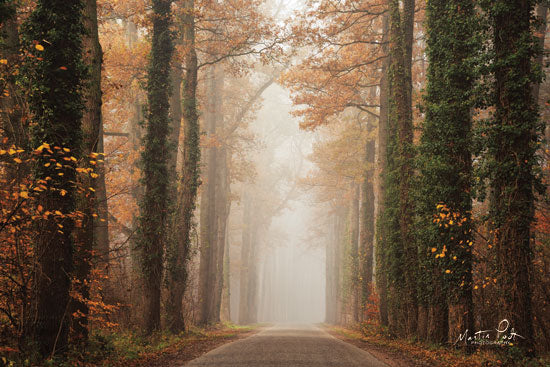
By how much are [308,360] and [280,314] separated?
66705 mm

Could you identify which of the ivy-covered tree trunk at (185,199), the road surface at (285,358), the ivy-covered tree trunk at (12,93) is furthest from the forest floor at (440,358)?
the ivy-covered tree trunk at (12,93)

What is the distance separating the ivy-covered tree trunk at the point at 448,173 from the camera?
1030 centimetres

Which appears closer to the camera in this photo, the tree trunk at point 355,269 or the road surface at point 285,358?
the road surface at point 285,358

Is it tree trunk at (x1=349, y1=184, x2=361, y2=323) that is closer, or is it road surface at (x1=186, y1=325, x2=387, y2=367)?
road surface at (x1=186, y1=325, x2=387, y2=367)

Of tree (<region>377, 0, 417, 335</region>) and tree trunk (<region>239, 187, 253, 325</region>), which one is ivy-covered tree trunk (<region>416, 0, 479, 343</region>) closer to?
tree (<region>377, 0, 417, 335</region>)

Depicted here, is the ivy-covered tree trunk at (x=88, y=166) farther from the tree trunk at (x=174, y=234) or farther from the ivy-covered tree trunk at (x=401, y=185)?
the ivy-covered tree trunk at (x=401, y=185)

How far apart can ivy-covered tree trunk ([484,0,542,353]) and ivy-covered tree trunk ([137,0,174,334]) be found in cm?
847

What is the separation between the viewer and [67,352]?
7.46 m

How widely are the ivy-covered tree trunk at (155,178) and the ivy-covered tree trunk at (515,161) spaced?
8.47 metres

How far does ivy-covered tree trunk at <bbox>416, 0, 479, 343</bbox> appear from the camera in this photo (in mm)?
10297

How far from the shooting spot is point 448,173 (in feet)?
35.1

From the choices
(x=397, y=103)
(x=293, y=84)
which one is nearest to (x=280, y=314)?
(x=293, y=84)

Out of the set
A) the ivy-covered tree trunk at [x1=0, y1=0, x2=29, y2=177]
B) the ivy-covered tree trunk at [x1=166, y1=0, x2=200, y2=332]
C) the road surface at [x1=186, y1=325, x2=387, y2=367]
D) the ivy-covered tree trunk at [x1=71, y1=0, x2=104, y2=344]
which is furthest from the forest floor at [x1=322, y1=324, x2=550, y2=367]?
the ivy-covered tree trunk at [x1=0, y1=0, x2=29, y2=177]

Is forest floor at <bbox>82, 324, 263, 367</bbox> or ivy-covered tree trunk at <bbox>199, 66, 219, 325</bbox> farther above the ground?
ivy-covered tree trunk at <bbox>199, 66, 219, 325</bbox>
